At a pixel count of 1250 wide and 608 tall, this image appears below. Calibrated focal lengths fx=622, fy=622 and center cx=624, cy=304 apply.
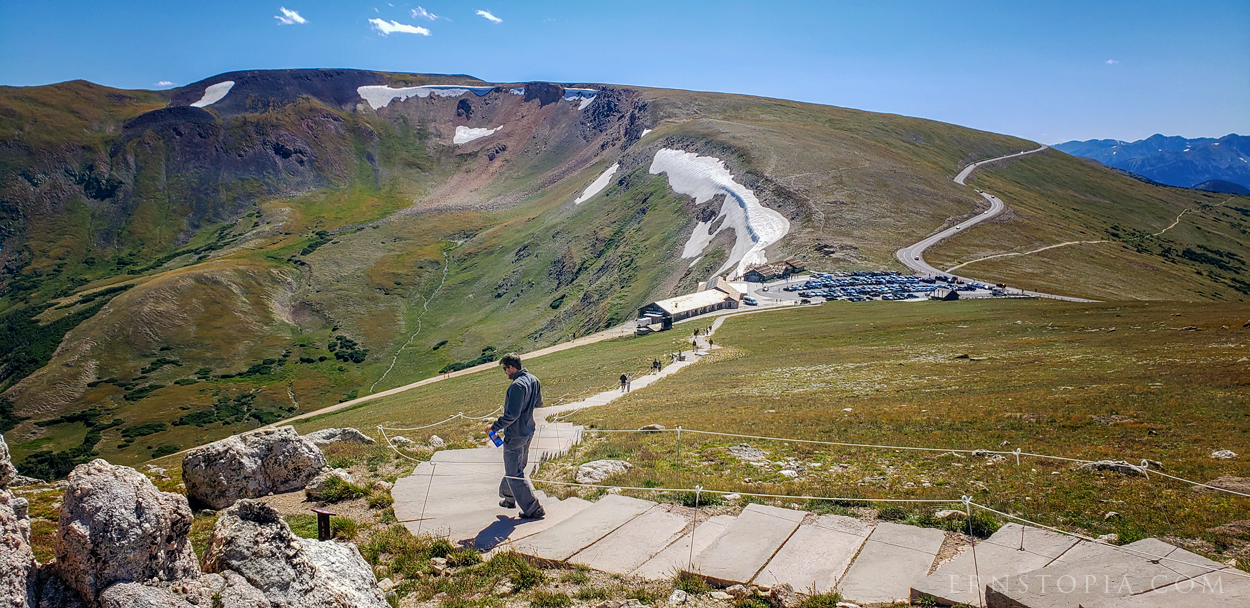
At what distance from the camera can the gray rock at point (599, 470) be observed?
13945mm

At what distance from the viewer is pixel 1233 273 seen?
450 ft

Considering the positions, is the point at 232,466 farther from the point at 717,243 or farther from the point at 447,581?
the point at 717,243

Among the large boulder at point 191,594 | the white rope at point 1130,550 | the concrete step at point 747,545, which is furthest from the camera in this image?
the concrete step at point 747,545

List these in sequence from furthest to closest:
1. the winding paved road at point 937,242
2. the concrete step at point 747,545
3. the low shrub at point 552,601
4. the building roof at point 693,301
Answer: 1. the winding paved road at point 937,242
2. the building roof at point 693,301
3. the concrete step at point 747,545
4. the low shrub at point 552,601

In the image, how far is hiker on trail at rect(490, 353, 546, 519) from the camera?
1130 centimetres

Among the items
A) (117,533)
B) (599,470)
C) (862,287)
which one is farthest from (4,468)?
(862,287)

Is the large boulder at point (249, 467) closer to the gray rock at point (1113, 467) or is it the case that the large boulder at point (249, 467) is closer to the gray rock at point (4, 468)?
the gray rock at point (4, 468)

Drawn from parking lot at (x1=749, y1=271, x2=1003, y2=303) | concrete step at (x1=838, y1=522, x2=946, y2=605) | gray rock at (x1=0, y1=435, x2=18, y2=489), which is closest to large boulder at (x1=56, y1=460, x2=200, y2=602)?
gray rock at (x1=0, y1=435, x2=18, y2=489)

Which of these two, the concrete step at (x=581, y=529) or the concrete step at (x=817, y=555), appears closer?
the concrete step at (x=817, y=555)

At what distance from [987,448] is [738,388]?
15.8 m

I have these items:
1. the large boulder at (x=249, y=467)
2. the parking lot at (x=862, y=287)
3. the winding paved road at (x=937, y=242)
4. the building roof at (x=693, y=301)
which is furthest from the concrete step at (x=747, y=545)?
the winding paved road at (x=937, y=242)

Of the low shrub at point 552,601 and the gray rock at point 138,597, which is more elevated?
the gray rock at point 138,597

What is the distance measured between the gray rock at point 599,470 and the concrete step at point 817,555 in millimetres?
5068

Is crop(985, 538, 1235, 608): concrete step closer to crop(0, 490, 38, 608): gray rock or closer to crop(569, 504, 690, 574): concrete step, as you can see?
crop(569, 504, 690, 574): concrete step
